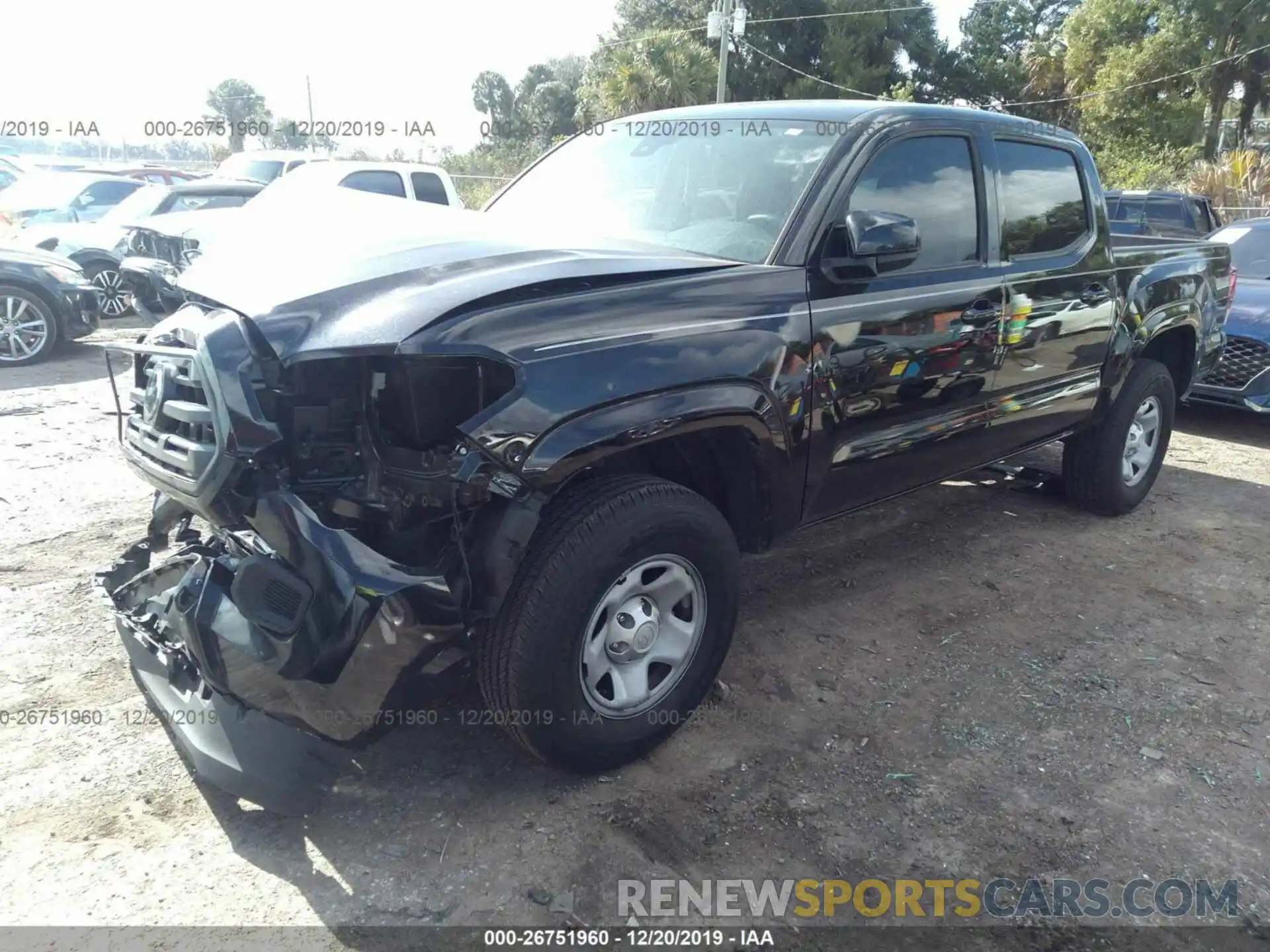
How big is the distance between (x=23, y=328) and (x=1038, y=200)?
26.6 ft

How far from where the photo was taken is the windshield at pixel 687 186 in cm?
324

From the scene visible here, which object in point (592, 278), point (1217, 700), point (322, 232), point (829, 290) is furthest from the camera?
point (1217, 700)

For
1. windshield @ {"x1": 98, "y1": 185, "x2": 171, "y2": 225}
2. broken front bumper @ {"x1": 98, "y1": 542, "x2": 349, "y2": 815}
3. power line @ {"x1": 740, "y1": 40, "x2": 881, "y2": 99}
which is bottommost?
broken front bumper @ {"x1": 98, "y1": 542, "x2": 349, "y2": 815}

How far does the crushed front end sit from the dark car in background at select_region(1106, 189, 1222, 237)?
1056 cm

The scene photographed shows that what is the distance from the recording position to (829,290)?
10.1 ft

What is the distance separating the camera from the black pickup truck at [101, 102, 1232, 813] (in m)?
2.33

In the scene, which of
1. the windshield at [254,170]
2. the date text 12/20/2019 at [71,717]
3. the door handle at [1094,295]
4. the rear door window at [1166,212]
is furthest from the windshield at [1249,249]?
the windshield at [254,170]

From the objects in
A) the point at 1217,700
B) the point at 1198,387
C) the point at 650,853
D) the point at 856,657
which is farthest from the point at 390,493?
the point at 1198,387

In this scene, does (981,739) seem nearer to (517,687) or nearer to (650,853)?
(650,853)

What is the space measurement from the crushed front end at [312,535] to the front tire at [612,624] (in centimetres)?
17

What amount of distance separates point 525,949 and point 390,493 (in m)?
1.17

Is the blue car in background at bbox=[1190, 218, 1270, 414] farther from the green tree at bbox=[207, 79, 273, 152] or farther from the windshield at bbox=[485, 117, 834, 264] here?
the green tree at bbox=[207, 79, 273, 152]

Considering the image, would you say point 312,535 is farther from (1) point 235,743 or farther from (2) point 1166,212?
(2) point 1166,212

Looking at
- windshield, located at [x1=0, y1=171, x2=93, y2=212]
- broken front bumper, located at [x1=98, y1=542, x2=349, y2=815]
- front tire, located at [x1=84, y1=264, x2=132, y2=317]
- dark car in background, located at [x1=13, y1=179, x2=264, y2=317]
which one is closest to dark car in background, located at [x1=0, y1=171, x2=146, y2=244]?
windshield, located at [x1=0, y1=171, x2=93, y2=212]
